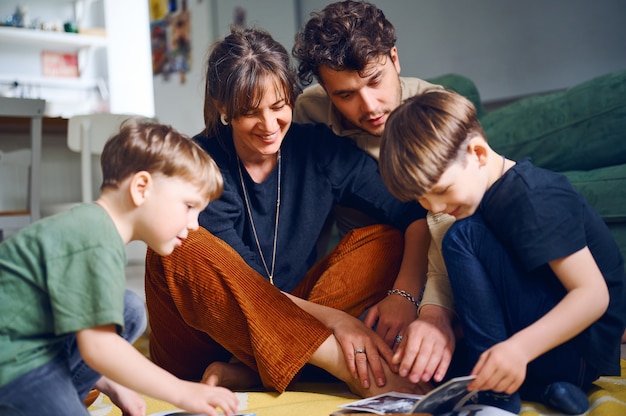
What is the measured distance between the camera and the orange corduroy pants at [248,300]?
1267 millimetres

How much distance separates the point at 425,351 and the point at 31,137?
3.02 meters

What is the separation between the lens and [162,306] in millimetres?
1431

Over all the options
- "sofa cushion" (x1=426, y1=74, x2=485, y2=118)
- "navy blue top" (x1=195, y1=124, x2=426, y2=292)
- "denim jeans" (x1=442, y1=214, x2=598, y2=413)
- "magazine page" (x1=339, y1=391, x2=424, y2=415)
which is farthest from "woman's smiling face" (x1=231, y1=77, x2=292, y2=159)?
"sofa cushion" (x1=426, y1=74, x2=485, y2=118)

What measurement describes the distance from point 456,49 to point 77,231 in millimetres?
2440

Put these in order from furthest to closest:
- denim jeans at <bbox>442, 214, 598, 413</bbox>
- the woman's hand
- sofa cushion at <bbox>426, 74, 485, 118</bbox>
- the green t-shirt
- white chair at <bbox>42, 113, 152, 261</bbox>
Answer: white chair at <bbox>42, 113, 152, 261</bbox> → sofa cushion at <bbox>426, 74, 485, 118</bbox> → the woman's hand → denim jeans at <bbox>442, 214, 598, 413</bbox> → the green t-shirt

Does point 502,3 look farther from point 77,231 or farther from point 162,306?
point 77,231

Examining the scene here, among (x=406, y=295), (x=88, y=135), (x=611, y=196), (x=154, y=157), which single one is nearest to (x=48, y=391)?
(x=154, y=157)

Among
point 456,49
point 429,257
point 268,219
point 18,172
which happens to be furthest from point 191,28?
point 429,257

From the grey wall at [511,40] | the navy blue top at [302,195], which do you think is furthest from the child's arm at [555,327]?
the grey wall at [511,40]

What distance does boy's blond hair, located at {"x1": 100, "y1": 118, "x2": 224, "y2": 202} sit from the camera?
986 mm

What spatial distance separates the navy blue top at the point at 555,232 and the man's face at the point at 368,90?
0.39m

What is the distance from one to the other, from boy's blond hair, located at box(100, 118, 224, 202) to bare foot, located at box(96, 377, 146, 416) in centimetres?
36

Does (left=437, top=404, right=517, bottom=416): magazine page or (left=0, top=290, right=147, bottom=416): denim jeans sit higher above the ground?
(left=0, top=290, right=147, bottom=416): denim jeans

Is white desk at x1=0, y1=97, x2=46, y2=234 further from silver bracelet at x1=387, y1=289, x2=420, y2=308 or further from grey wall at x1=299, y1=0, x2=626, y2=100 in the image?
silver bracelet at x1=387, y1=289, x2=420, y2=308
